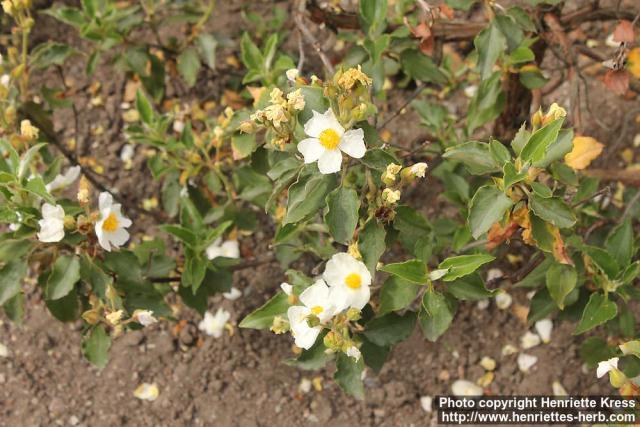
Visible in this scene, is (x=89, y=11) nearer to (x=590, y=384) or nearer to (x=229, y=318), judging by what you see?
(x=229, y=318)

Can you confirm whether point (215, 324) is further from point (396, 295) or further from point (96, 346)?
point (396, 295)

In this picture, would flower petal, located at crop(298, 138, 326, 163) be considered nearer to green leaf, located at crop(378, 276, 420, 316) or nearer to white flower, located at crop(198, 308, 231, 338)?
green leaf, located at crop(378, 276, 420, 316)

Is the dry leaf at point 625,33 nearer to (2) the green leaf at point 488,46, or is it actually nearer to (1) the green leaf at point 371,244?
(2) the green leaf at point 488,46

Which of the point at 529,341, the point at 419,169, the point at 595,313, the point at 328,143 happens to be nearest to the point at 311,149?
the point at 328,143

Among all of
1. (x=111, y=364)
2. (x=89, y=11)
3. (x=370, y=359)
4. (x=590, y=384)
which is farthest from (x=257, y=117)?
(x=590, y=384)

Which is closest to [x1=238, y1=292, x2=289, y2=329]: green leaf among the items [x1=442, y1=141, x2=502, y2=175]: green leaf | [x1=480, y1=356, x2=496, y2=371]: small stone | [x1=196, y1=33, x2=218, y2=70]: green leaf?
[x1=442, y1=141, x2=502, y2=175]: green leaf

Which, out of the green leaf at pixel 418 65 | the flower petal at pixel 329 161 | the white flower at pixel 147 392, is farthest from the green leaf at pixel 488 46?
the white flower at pixel 147 392
